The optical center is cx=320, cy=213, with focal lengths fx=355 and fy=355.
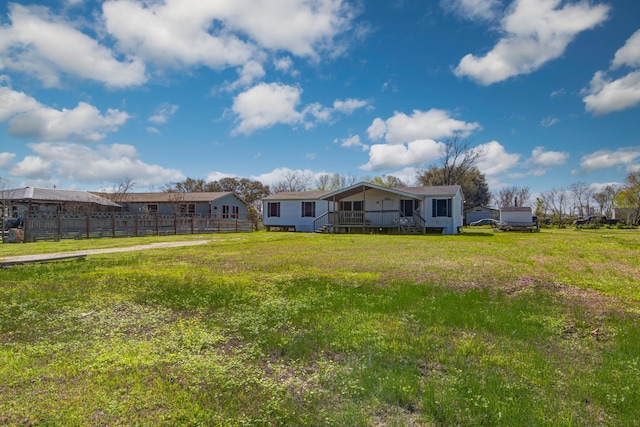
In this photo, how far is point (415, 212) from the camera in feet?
84.5

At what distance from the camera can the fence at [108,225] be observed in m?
18.5

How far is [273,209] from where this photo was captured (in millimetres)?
32062

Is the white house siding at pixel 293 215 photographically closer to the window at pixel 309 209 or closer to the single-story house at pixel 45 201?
the window at pixel 309 209

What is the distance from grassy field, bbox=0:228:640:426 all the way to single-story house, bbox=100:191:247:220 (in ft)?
96.6

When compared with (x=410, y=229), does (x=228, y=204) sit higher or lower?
higher

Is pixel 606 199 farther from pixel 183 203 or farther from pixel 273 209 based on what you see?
pixel 183 203

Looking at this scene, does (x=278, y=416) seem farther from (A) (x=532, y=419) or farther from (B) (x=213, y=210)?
(B) (x=213, y=210)

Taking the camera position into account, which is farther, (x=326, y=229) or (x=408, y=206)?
(x=408, y=206)

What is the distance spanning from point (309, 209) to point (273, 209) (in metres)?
3.60

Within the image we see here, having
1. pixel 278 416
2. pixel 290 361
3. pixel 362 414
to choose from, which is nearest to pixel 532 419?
pixel 362 414

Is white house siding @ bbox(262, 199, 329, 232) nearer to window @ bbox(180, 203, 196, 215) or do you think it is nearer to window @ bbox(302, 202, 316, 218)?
window @ bbox(302, 202, 316, 218)

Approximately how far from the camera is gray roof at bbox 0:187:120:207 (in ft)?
96.1

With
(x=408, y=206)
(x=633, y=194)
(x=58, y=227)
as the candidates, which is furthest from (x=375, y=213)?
(x=633, y=194)

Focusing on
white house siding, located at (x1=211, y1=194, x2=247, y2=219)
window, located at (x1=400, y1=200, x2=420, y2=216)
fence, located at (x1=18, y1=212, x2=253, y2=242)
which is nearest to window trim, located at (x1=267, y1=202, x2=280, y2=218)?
fence, located at (x1=18, y1=212, x2=253, y2=242)
